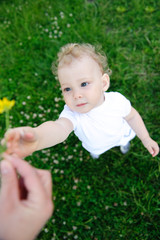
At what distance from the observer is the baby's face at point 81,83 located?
1.62 meters

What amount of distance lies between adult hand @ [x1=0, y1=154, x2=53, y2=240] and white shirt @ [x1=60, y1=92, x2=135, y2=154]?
0.91 meters

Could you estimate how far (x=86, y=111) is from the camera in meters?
1.72

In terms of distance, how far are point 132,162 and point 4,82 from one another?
2254mm

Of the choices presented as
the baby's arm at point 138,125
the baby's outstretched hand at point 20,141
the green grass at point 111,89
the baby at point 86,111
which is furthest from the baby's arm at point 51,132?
the green grass at point 111,89

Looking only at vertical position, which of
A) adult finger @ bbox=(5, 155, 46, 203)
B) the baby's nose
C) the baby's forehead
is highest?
the baby's forehead

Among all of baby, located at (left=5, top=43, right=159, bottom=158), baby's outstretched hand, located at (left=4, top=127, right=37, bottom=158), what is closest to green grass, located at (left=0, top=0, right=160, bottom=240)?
baby, located at (left=5, top=43, right=159, bottom=158)

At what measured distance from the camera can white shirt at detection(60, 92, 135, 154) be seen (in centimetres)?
184

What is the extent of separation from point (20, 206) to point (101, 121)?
1.16m

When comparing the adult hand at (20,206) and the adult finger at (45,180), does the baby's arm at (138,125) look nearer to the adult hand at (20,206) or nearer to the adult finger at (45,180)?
the adult finger at (45,180)

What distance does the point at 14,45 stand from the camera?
344 centimetres

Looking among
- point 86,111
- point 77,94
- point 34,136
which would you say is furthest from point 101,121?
point 34,136

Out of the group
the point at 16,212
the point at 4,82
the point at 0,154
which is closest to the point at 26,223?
the point at 16,212

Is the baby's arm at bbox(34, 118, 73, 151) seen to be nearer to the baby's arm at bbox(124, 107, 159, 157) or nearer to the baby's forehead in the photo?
the baby's forehead

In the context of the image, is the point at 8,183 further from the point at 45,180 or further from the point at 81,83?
the point at 81,83
